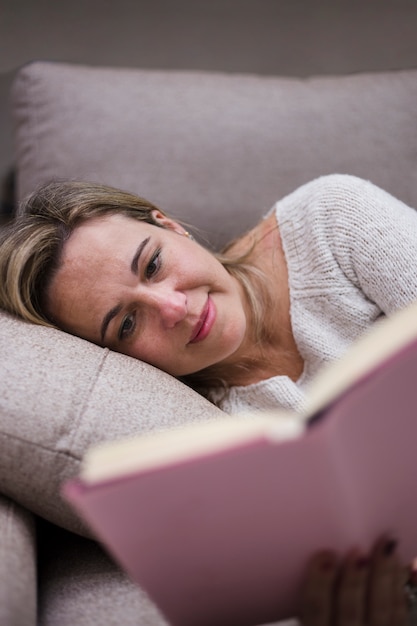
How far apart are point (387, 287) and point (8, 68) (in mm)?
1145

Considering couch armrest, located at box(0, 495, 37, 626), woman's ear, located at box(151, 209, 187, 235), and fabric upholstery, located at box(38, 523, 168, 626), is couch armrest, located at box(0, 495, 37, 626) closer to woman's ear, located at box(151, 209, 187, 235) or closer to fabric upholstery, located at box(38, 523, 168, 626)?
fabric upholstery, located at box(38, 523, 168, 626)

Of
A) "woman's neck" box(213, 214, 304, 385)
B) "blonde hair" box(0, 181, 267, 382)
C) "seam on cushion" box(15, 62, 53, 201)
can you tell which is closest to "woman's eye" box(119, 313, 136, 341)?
"blonde hair" box(0, 181, 267, 382)

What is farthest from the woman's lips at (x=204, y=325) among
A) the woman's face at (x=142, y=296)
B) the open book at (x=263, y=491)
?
the open book at (x=263, y=491)

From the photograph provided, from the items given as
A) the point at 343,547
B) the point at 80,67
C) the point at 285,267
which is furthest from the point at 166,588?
the point at 80,67

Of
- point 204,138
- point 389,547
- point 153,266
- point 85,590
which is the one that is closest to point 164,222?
point 153,266

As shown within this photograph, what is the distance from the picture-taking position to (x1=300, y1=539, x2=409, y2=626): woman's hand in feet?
1.86

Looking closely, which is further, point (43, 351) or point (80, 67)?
point (80, 67)

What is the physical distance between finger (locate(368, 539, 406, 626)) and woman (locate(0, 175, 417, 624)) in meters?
0.55

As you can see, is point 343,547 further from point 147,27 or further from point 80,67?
point 147,27

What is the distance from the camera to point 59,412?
0.82m

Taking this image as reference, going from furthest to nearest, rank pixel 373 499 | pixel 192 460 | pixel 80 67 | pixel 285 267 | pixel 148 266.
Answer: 1. pixel 80 67
2. pixel 285 267
3. pixel 148 266
4. pixel 373 499
5. pixel 192 460

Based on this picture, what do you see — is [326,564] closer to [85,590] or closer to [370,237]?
[85,590]

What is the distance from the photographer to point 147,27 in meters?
1.73

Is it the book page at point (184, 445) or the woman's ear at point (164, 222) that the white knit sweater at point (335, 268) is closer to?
the woman's ear at point (164, 222)
